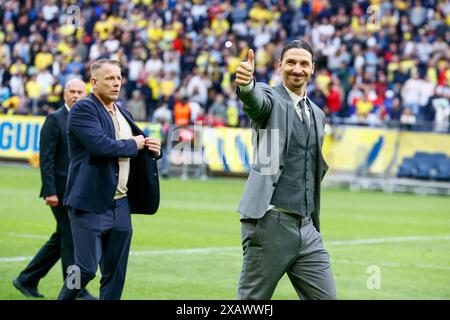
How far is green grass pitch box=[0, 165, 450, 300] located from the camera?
470 inches

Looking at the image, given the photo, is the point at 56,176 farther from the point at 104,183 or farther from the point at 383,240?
the point at 383,240

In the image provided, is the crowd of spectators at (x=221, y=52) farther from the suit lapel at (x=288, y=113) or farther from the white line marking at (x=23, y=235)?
the suit lapel at (x=288, y=113)

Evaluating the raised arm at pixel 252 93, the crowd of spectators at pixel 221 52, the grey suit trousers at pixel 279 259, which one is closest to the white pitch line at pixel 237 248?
the grey suit trousers at pixel 279 259

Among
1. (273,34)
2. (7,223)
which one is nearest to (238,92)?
(7,223)

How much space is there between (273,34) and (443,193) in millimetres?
10260

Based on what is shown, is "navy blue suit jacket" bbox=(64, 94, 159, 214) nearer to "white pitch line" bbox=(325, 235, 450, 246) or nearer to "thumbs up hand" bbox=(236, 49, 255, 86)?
"thumbs up hand" bbox=(236, 49, 255, 86)

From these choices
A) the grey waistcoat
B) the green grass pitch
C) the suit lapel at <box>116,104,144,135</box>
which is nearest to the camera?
the grey waistcoat

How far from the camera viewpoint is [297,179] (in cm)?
743

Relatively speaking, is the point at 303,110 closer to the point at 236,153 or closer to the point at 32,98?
the point at 236,153

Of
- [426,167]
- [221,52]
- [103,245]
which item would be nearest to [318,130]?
[103,245]

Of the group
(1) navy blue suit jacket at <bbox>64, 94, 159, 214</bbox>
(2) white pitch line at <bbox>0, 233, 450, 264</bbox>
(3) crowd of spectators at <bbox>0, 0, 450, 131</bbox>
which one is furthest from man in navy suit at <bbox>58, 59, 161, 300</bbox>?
(3) crowd of spectators at <bbox>0, 0, 450, 131</bbox>

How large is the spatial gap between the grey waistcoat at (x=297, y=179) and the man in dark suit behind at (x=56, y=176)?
12.8 feet

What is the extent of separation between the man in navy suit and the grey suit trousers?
1467 mm

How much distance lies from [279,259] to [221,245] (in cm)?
836
